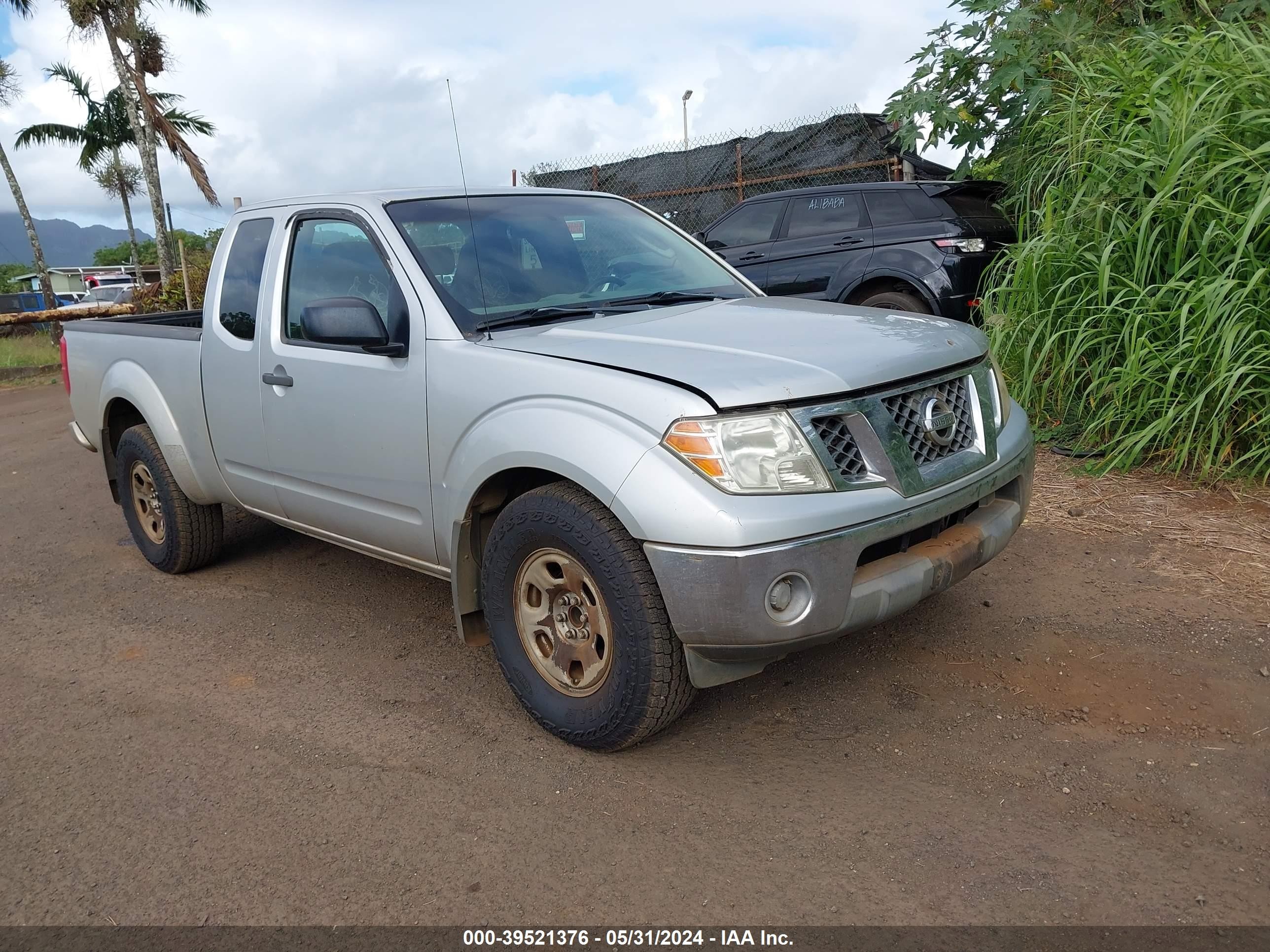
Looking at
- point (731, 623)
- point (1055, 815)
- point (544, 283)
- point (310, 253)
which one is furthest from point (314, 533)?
Answer: point (1055, 815)

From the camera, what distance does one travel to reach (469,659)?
389cm

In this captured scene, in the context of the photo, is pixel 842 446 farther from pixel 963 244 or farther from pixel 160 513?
pixel 963 244

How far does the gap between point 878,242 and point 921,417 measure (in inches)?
222

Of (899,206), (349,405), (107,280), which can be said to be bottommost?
(107,280)

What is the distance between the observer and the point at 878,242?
824 cm

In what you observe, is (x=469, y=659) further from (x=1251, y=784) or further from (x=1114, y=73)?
(x=1114, y=73)

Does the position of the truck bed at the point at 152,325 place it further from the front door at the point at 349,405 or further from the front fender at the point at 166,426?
the front door at the point at 349,405

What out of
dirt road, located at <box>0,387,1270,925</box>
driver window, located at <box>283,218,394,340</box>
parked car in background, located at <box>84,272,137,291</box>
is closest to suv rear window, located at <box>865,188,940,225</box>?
dirt road, located at <box>0,387,1270,925</box>

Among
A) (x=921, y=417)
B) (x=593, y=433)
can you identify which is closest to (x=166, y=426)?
(x=593, y=433)

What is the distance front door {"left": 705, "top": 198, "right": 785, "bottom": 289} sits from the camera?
914cm

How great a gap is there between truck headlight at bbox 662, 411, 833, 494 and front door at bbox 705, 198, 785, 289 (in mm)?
6541

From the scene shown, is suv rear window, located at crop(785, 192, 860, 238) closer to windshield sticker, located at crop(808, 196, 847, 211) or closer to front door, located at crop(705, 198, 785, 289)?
windshield sticker, located at crop(808, 196, 847, 211)

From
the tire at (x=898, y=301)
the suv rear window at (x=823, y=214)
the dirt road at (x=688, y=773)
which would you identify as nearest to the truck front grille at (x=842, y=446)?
the dirt road at (x=688, y=773)

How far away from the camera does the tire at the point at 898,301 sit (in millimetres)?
8008
